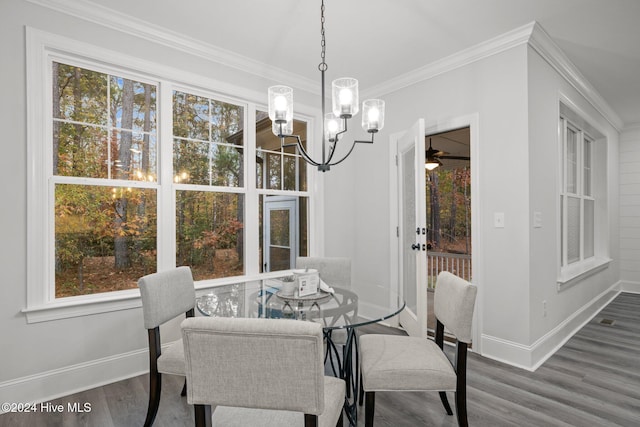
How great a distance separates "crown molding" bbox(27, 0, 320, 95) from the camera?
2.27 metres

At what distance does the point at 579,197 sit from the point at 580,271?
0.98 m

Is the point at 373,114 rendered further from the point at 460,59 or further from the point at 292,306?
the point at 460,59

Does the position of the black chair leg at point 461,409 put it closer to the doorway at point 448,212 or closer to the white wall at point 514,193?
the white wall at point 514,193

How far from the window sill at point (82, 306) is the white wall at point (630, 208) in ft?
22.4

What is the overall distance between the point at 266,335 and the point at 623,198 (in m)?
6.53

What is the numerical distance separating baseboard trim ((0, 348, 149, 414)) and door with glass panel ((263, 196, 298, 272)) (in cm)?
137

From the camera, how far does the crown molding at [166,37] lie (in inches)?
89.5

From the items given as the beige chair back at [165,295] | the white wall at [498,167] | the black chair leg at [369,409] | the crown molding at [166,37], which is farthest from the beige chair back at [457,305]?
the crown molding at [166,37]

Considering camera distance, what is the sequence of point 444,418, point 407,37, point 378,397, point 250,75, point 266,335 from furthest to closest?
point 250,75
point 407,37
point 378,397
point 444,418
point 266,335

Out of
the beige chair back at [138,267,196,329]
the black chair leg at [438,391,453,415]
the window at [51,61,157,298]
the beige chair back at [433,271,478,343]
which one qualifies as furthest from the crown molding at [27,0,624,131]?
the black chair leg at [438,391,453,415]

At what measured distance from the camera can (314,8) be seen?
91.6 inches

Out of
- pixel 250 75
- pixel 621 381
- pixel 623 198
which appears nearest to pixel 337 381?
pixel 621 381

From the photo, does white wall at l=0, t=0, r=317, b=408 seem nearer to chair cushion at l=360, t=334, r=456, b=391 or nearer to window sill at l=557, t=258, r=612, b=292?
chair cushion at l=360, t=334, r=456, b=391

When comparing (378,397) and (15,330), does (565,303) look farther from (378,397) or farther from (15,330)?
(15,330)
